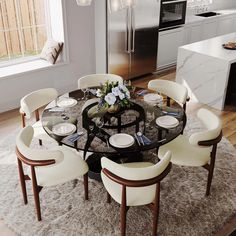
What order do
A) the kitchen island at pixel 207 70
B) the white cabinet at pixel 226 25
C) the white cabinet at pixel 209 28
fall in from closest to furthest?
the kitchen island at pixel 207 70
the white cabinet at pixel 209 28
the white cabinet at pixel 226 25

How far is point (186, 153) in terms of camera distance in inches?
113

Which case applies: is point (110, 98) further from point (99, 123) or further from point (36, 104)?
point (36, 104)

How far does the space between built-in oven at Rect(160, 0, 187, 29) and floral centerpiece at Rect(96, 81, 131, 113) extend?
325 centimetres

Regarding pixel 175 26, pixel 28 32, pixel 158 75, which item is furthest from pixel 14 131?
pixel 175 26

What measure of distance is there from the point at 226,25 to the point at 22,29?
4556mm

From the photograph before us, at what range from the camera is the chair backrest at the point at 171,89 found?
3.48 metres

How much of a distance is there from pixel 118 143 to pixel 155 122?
47 cm

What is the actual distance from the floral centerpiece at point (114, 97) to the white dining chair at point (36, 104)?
69cm

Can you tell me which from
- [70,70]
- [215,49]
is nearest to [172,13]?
[215,49]

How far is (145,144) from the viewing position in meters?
2.54

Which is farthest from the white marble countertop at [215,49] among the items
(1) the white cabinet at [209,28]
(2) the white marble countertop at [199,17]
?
(1) the white cabinet at [209,28]

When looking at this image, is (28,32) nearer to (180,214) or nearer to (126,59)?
(126,59)

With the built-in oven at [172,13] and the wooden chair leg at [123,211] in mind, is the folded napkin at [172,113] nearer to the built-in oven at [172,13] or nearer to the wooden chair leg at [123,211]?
the wooden chair leg at [123,211]

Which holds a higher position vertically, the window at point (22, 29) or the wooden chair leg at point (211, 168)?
the window at point (22, 29)
